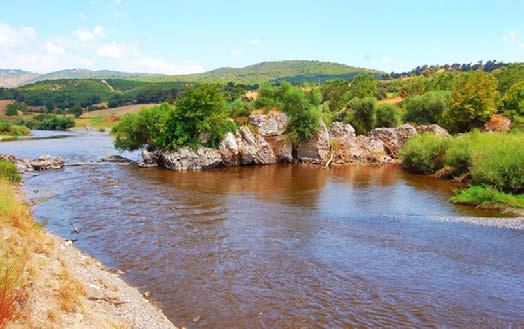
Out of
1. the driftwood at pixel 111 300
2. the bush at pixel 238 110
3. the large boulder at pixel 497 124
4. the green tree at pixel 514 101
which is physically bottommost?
the driftwood at pixel 111 300

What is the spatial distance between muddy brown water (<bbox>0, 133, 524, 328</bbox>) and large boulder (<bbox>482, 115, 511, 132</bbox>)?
34.2 m

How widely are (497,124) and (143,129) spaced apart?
57.5 metres

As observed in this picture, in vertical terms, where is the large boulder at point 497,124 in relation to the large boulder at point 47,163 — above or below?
above

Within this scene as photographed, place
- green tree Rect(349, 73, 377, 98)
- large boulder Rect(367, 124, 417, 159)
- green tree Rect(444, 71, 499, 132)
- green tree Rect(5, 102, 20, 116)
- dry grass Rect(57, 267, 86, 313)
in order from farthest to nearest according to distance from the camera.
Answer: green tree Rect(5, 102, 20, 116) < green tree Rect(349, 73, 377, 98) < green tree Rect(444, 71, 499, 132) < large boulder Rect(367, 124, 417, 159) < dry grass Rect(57, 267, 86, 313)

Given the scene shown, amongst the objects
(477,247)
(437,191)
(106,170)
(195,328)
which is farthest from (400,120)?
(195,328)

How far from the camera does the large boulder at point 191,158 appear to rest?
57.5 meters

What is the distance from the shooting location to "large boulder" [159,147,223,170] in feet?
189

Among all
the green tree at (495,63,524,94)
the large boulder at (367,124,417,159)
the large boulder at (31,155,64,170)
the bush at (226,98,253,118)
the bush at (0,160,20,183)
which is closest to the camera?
the bush at (0,160,20,183)

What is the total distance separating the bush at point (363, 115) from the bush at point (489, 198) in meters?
43.6

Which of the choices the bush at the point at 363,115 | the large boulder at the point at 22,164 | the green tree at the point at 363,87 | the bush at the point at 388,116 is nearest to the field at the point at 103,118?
the green tree at the point at 363,87

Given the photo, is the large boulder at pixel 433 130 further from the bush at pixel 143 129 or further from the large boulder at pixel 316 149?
the bush at pixel 143 129

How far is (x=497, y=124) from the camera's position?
72.9m

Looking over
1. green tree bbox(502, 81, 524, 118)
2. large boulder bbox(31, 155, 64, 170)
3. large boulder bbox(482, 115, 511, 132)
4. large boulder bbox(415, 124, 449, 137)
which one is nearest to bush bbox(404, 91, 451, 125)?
large boulder bbox(482, 115, 511, 132)

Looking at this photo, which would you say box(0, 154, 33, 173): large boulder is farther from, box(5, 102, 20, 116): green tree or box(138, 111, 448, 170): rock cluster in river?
box(5, 102, 20, 116): green tree
